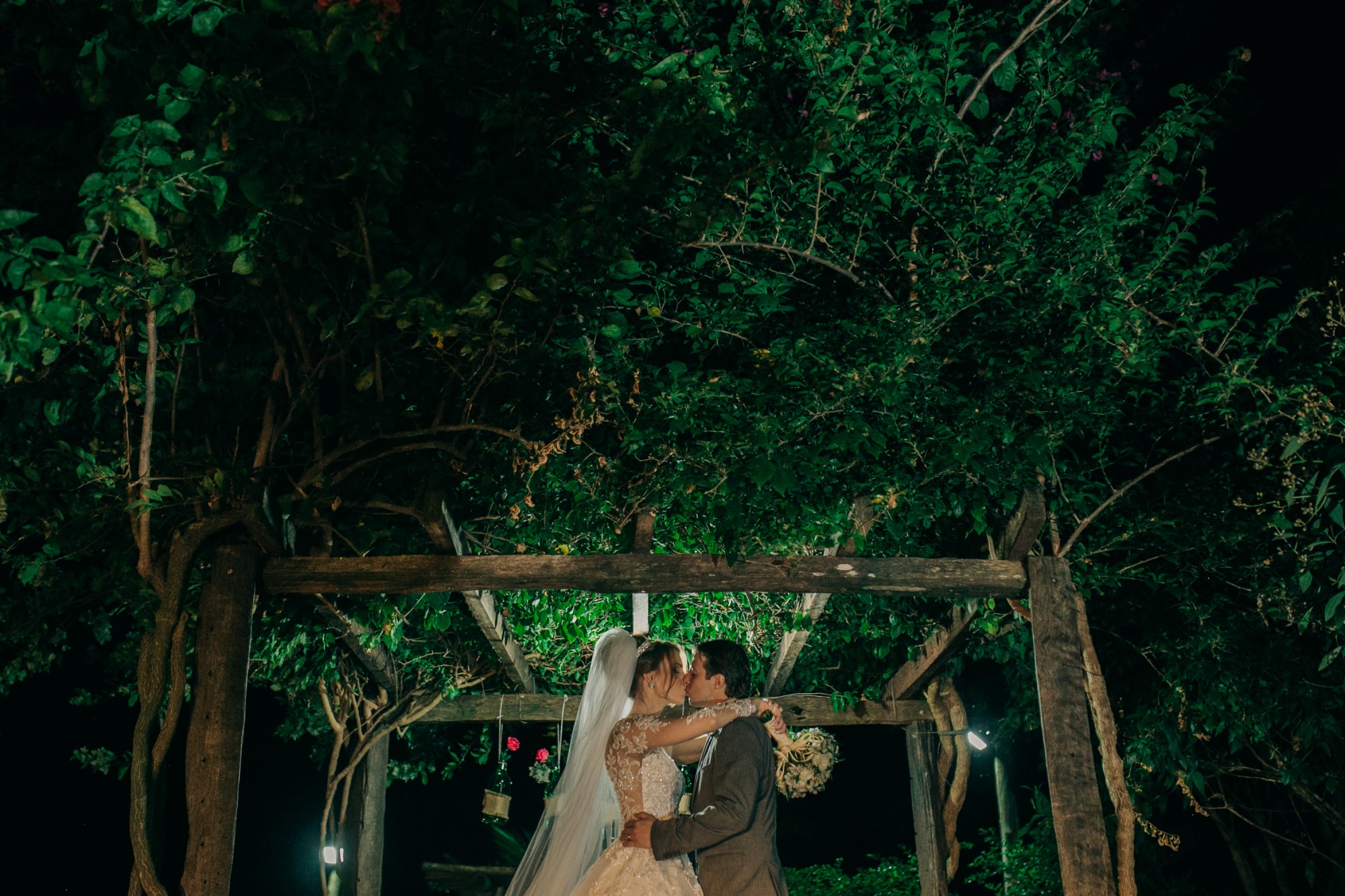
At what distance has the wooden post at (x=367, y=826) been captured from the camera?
8156 millimetres

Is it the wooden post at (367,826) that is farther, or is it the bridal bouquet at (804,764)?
the wooden post at (367,826)

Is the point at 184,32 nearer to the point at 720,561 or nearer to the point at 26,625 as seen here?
the point at 720,561

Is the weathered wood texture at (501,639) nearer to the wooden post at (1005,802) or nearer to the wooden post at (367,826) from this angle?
the wooden post at (367,826)

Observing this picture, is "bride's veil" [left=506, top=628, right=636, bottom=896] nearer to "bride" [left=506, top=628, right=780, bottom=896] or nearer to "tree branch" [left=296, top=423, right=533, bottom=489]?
"bride" [left=506, top=628, right=780, bottom=896]

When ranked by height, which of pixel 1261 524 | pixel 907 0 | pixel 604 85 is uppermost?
pixel 907 0

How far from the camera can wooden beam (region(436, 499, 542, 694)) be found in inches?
187

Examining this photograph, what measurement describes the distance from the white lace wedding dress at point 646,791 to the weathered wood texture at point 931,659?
2355 millimetres

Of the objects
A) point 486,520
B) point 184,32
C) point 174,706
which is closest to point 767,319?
point 486,520

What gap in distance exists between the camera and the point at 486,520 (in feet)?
17.6

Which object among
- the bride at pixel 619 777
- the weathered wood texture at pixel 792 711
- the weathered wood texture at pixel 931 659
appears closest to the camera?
the bride at pixel 619 777

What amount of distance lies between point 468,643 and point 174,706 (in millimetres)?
3655

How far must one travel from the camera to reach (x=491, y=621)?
20.8 ft

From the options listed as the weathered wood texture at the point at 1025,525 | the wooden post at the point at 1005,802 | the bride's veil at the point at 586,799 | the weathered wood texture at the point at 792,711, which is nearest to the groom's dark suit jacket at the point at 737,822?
the bride's veil at the point at 586,799

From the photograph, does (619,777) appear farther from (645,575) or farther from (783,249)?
(783,249)
